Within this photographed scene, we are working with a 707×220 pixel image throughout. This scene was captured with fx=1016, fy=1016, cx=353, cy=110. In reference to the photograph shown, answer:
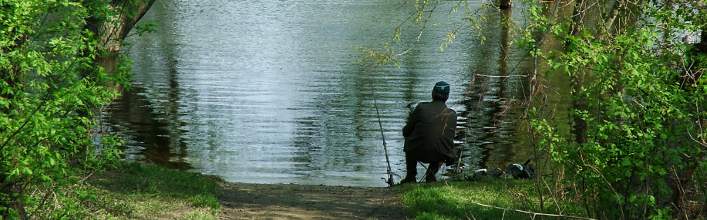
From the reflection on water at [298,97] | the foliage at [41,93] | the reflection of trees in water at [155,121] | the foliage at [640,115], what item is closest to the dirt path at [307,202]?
the reflection on water at [298,97]

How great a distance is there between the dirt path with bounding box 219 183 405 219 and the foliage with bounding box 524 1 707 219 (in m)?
2.42

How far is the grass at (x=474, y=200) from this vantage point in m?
9.38

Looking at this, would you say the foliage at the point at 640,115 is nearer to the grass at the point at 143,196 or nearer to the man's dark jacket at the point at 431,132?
the grass at the point at 143,196

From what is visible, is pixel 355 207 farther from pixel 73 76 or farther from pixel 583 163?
pixel 73 76

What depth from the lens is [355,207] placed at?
10469 mm

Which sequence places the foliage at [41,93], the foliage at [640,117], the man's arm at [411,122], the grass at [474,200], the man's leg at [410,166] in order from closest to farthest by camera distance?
the foliage at [41,93] < the foliage at [640,117] < the grass at [474,200] < the man's arm at [411,122] < the man's leg at [410,166]

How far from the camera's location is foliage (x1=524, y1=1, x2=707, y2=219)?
7.29 m

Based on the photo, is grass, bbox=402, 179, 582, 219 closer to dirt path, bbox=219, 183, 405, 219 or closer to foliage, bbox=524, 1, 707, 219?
dirt path, bbox=219, 183, 405, 219

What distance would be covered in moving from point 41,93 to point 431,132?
21.0 feet

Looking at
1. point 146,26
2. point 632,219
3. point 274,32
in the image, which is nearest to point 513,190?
point 632,219

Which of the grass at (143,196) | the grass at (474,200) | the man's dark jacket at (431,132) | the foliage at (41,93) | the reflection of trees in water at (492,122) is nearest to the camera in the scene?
the foliage at (41,93)

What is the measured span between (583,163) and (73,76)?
12.7 feet

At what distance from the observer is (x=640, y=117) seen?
7.68m

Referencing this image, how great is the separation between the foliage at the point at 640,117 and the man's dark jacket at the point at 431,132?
4.07 m
